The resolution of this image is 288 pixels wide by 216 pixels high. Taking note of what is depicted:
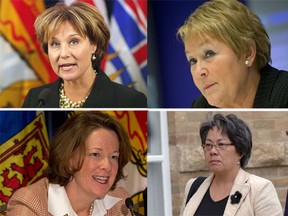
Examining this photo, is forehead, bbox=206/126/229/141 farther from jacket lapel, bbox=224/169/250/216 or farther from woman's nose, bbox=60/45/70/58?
woman's nose, bbox=60/45/70/58

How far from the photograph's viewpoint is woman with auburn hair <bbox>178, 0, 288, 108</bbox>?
111 inches

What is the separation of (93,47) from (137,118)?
1.43 ft

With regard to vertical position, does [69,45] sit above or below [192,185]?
Answer: above

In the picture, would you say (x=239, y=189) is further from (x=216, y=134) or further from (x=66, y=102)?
(x=66, y=102)

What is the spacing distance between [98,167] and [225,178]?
0.65 meters

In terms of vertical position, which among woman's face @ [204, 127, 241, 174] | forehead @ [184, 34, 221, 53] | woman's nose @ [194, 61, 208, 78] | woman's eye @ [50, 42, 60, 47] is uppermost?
woman's eye @ [50, 42, 60, 47]

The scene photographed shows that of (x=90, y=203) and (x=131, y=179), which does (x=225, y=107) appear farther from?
(x=90, y=203)

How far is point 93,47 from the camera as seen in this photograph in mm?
2895

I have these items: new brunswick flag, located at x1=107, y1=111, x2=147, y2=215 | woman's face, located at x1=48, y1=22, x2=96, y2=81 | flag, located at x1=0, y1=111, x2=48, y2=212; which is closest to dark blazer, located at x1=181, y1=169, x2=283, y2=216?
new brunswick flag, located at x1=107, y1=111, x2=147, y2=215

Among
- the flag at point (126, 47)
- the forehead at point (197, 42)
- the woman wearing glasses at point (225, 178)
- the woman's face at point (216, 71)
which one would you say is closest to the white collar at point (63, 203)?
the woman wearing glasses at point (225, 178)

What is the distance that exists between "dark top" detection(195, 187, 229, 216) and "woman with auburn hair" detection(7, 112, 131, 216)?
0.38 metres

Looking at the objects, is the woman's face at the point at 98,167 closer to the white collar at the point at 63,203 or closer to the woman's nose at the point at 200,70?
the white collar at the point at 63,203

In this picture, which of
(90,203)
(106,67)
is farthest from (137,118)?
(90,203)

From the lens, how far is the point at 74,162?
2.83 m
